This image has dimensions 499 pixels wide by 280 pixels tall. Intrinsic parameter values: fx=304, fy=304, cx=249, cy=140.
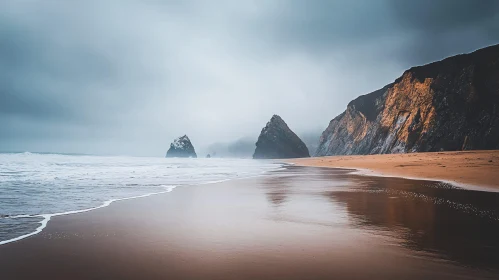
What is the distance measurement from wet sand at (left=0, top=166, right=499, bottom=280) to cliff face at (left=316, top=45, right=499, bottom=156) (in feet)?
222

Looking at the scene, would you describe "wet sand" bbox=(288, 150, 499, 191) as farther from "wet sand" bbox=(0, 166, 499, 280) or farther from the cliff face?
the cliff face

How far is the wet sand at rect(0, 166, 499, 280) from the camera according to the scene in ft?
15.6

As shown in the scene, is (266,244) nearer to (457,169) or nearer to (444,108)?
(457,169)

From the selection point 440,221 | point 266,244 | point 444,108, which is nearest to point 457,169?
point 440,221

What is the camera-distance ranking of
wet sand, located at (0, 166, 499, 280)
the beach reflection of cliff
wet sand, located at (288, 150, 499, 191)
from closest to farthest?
wet sand, located at (0, 166, 499, 280) → the beach reflection of cliff → wet sand, located at (288, 150, 499, 191)

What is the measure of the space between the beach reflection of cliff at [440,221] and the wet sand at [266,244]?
0.03m

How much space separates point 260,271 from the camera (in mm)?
4758

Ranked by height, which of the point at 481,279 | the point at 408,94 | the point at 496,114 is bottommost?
the point at 481,279

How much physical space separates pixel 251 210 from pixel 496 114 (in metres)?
72.5

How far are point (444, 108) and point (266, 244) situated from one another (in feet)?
264

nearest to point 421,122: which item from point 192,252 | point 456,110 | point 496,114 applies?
point 456,110

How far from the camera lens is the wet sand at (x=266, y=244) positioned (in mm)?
4762

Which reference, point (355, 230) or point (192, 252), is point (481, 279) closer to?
point (355, 230)

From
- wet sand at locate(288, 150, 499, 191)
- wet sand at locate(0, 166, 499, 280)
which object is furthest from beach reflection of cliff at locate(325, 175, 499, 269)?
wet sand at locate(288, 150, 499, 191)
